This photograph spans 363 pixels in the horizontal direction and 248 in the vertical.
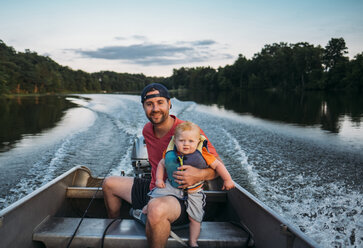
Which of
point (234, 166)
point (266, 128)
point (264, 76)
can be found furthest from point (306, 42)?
point (234, 166)

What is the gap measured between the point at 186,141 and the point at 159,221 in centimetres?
66

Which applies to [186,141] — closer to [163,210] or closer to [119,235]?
[163,210]

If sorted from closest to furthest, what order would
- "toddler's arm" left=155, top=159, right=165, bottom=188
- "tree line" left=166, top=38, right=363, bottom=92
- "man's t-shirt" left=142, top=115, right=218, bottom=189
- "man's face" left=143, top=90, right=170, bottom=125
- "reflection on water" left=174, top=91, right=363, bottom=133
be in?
"toddler's arm" left=155, top=159, right=165, bottom=188, "man's face" left=143, top=90, right=170, bottom=125, "man's t-shirt" left=142, top=115, right=218, bottom=189, "reflection on water" left=174, top=91, right=363, bottom=133, "tree line" left=166, top=38, right=363, bottom=92

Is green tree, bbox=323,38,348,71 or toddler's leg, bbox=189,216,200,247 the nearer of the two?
toddler's leg, bbox=189,216,200,247

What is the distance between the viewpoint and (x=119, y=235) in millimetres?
2311

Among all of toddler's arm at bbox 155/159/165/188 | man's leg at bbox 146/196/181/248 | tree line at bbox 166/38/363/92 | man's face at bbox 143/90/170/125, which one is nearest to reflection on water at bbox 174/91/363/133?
man's face at bbox 143/90/170/125

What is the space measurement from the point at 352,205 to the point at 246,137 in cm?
562

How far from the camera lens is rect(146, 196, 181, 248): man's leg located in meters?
2.07

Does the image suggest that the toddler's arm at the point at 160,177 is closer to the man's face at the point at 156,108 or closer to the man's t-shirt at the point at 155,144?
the man's t-shirt at the point at 155,144

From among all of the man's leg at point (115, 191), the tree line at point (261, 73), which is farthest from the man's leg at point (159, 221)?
the tree line at point (261, 73)

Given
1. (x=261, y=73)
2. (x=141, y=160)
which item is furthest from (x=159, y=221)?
(x=261, y=73)

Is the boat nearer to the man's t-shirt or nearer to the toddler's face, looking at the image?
the man's t-shirt

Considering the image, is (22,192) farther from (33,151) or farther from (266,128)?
(266,128)

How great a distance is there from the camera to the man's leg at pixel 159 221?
2.07 metres
